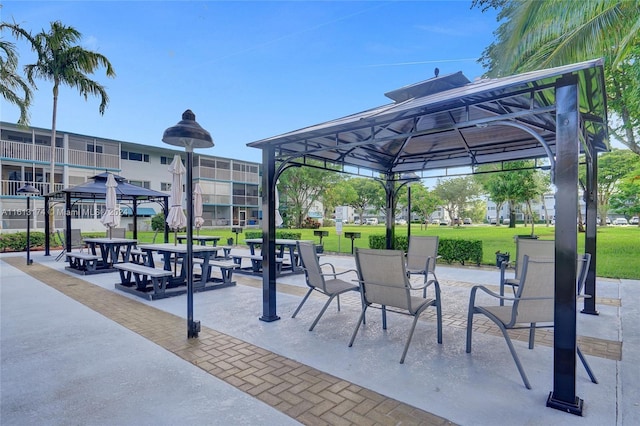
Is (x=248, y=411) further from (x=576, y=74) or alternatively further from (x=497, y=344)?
(x=576, y=74)

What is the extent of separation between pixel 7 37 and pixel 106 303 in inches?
555

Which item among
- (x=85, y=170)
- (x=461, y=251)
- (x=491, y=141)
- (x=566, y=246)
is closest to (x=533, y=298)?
(x=566, y=246)

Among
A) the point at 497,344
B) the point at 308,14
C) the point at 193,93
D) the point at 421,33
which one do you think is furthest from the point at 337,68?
the point at 497,344

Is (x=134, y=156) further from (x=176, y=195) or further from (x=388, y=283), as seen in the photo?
(x=388, y=283)

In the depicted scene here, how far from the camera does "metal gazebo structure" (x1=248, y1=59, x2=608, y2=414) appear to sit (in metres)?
2.55

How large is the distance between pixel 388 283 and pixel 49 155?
83.5ft

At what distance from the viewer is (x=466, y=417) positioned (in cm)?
240

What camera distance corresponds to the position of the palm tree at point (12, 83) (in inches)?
515

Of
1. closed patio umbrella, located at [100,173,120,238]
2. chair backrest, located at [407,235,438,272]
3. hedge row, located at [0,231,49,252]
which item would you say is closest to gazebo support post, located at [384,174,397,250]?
chair backrest, located at [407,235,438,272]

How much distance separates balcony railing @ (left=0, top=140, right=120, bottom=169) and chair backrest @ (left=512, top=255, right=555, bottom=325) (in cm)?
2622

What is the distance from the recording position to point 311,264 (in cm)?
470

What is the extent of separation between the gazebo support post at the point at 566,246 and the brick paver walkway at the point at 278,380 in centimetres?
101

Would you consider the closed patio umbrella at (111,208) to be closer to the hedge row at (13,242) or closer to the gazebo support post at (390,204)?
the gazebo support post at (390,204)

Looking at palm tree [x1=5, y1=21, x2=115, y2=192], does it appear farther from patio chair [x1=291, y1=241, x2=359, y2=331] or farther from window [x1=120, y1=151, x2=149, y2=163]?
patio chair [x1=291, y1=241, x2=359, y2=331]
